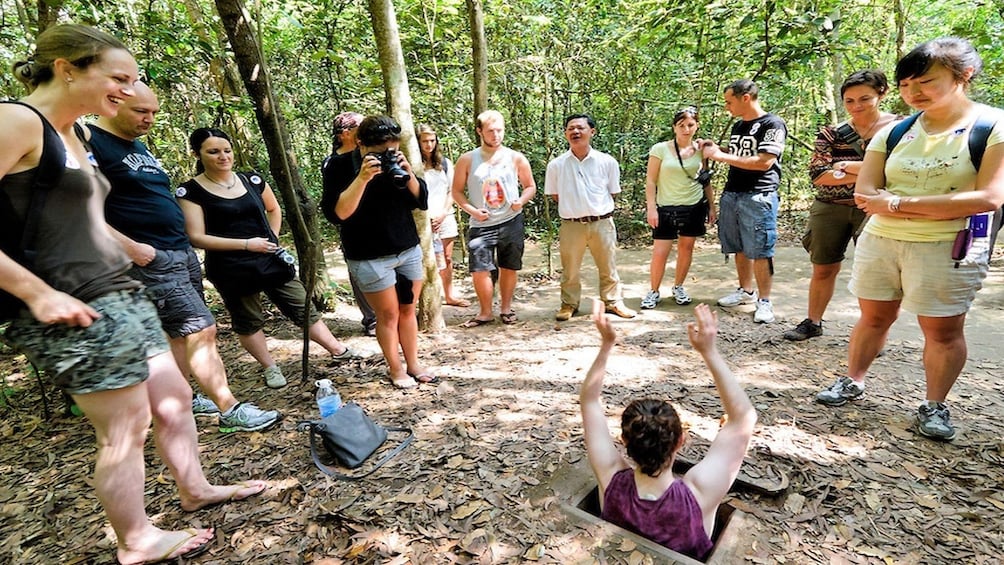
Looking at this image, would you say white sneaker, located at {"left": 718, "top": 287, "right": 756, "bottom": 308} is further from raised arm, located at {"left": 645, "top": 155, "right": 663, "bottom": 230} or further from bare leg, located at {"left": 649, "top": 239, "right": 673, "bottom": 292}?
raised arm, located at {"left": 645, "top": 155, "right": 663, "bottom": 230}

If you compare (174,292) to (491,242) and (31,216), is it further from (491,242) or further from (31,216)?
(491,242)

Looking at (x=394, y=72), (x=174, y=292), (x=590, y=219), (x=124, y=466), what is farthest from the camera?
(x=590, y=219)

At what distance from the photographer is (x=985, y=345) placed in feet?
12.8

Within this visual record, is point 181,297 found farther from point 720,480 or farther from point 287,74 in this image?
point 287,74

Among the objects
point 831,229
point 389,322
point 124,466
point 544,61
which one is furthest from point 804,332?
point 544,61

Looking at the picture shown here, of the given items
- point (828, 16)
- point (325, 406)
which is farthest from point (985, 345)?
point (325, 406)

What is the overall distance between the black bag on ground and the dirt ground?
8 centimetres

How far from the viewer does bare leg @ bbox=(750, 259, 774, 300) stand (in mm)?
4533

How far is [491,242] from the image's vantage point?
4777 millimetres

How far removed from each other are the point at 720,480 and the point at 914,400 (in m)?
1.96

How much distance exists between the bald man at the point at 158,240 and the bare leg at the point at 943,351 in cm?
372

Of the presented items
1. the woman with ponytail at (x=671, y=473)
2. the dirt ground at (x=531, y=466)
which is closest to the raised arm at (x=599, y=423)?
the woman with ponytail at (x=671, y=473)

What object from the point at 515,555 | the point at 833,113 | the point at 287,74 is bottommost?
the point at 515,555

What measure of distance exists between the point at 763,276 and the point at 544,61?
14.6 ft
